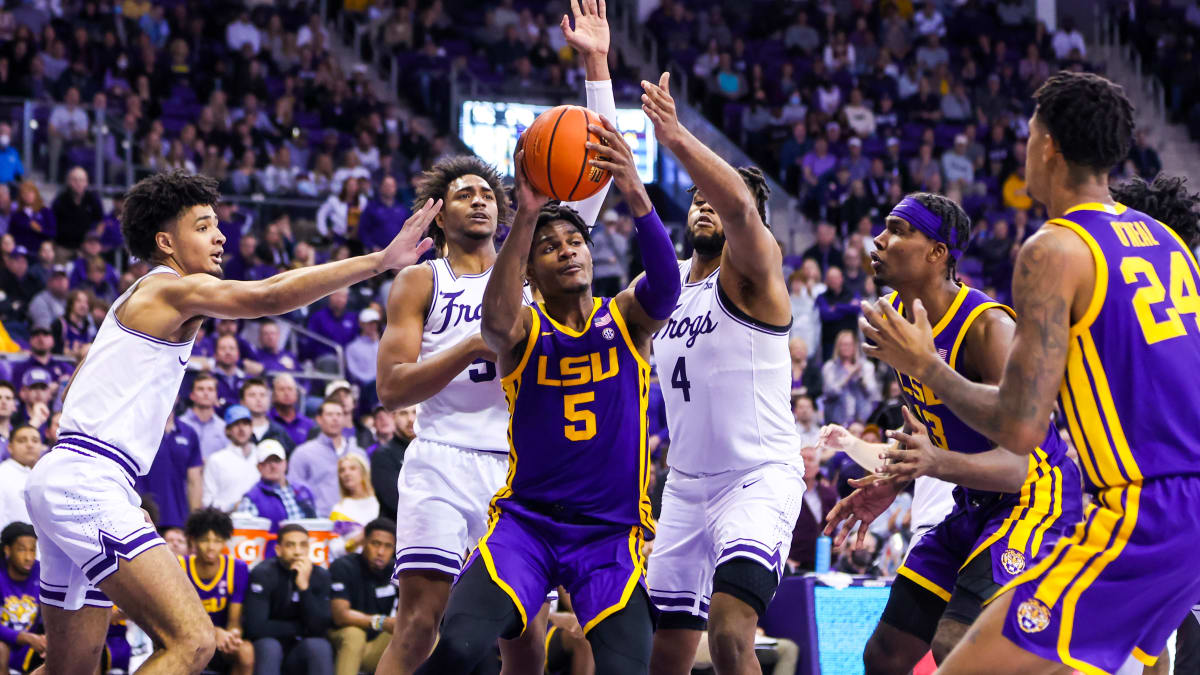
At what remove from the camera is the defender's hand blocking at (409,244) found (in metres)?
6.02

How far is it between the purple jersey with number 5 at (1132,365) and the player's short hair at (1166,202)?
101 inches

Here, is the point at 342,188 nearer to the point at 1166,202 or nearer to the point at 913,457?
the point at 1166,202

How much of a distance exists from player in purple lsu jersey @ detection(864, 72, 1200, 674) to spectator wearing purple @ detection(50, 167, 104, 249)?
12.4 metres

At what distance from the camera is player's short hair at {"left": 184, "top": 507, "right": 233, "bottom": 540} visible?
9.19 meters

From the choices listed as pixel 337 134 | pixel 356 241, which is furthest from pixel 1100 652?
pixel 337 134

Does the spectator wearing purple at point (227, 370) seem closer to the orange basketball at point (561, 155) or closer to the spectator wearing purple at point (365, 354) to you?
the spectator wearing purple at point (365, 354)

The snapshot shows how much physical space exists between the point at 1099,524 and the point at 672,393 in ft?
8.56

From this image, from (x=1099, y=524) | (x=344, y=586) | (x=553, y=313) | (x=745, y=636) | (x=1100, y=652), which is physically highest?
(x=553, y=313)

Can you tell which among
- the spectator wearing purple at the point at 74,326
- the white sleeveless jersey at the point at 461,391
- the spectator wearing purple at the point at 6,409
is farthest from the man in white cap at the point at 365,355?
the white sleeveless jersey at the point at 461,391

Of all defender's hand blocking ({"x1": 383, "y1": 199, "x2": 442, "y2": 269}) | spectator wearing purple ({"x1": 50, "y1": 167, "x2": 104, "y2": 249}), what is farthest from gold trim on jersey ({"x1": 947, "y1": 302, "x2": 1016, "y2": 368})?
spectator wearing purple ({"x1": 50, "y1": 167, "x2": 104, "y2": 249})

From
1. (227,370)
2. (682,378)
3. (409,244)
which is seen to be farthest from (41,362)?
(682,378)

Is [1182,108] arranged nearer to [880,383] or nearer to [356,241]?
[880,383]

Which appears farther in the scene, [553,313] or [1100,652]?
[553,313]

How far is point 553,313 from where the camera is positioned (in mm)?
5766
